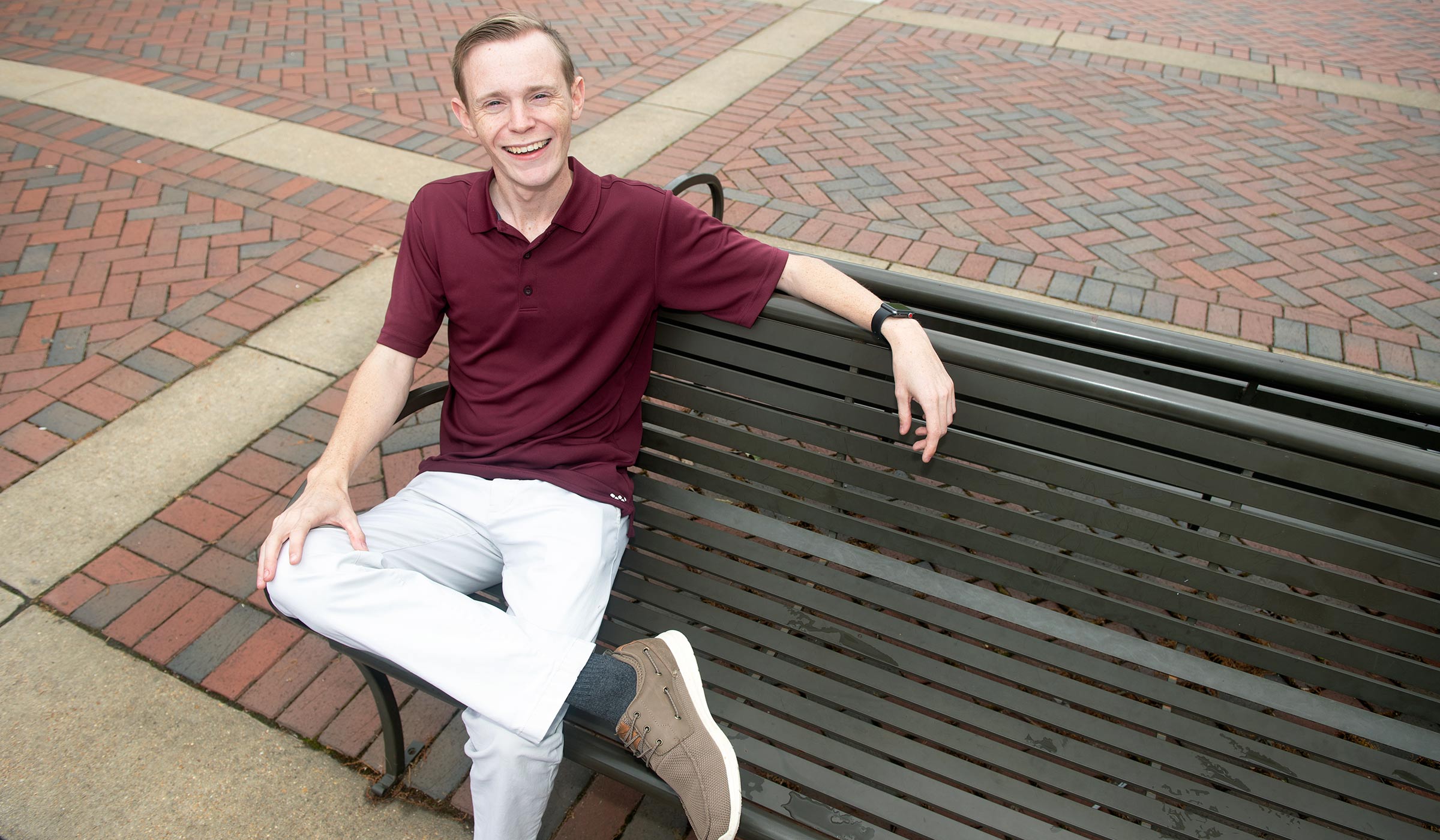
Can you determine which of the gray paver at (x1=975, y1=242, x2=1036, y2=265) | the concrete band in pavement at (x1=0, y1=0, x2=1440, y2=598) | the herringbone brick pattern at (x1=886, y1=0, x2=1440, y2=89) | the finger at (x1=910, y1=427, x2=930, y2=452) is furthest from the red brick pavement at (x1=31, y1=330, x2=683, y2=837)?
the herringbone brick pattern at (x1=886, y1=0, x2=1440, y2=89)

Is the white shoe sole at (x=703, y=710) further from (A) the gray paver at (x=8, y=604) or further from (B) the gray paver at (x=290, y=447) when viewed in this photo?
(A) the gray paver at (x=8, y=604)

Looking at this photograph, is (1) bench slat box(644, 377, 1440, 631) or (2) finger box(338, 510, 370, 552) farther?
(2) finger box(338, 510, 370, 552)

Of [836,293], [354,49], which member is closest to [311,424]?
[836,293]

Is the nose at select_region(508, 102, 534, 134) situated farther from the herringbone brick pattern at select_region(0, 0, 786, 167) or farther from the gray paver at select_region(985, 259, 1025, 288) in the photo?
the herringbone brick pattern at select_region(0, 0, 786, 167)

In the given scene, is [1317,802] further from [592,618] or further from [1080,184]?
[1080,184]

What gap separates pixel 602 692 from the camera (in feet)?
5.53

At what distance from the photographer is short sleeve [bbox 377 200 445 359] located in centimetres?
202

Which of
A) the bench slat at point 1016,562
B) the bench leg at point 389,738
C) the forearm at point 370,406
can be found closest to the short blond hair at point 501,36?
the forearm at point 370,406

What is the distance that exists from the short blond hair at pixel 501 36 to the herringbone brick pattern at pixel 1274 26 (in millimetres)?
6942

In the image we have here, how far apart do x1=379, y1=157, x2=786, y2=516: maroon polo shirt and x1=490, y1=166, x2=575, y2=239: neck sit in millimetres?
42

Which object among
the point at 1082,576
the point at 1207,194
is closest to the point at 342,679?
the point at 1082,576

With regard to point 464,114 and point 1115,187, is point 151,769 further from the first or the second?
point 1115,187

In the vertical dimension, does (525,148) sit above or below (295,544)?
above

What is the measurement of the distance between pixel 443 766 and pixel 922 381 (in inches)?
56.2
